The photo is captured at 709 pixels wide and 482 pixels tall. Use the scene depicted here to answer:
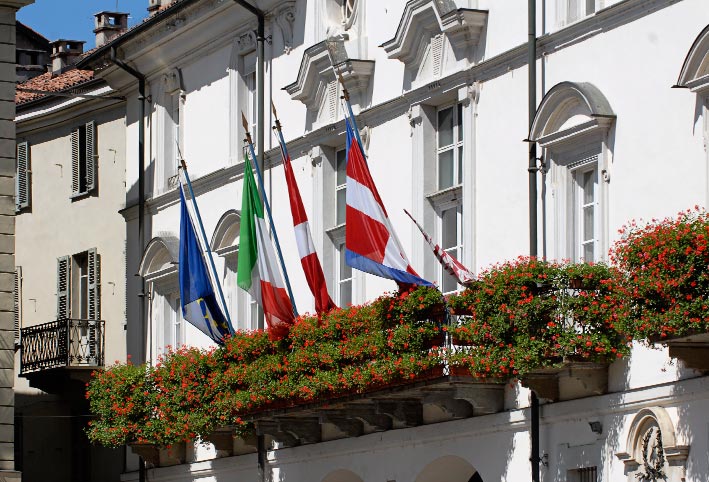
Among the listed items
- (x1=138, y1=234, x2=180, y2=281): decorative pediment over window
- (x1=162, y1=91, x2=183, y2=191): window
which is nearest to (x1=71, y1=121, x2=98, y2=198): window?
(x1=162, y1=91, x2=183, y2=191): window

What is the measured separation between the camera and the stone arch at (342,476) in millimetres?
28375

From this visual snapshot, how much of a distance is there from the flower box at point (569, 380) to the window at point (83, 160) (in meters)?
14.7

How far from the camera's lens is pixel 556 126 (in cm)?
2398

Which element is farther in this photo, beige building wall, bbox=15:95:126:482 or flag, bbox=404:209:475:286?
beige building wall, bbox=15:95:126:482

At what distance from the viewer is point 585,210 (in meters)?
23.8

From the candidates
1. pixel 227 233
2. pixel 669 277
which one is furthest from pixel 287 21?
pixel 669 277

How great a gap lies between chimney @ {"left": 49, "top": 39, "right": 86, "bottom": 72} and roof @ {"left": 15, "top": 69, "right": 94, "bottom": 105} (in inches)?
14.7

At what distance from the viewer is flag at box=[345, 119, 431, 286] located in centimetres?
2458

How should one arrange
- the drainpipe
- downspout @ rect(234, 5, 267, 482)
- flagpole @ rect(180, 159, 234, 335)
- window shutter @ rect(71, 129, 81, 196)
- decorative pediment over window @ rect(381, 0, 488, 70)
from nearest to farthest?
decorative pediment over window @ rect(381, 0, 488, 70)
flagpole @ rect(180, 159, 234, 335)
downspout @ rect(234, 5, 267, 482)
the drainpipe
window shutter @ rect(71, 129, 81, 196)

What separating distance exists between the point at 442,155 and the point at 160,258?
852cm

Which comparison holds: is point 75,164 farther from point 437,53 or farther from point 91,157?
point 437,53

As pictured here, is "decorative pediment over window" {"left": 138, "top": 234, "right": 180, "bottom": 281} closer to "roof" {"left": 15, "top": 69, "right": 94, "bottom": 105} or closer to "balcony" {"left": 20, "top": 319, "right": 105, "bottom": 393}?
"balcony" {"left": 20, "top": 319, "right": 105, "bottom": 393}

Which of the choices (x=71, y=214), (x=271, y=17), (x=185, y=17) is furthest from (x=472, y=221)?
(x=71, y=214)

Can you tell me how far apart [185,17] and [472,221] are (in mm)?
8943
